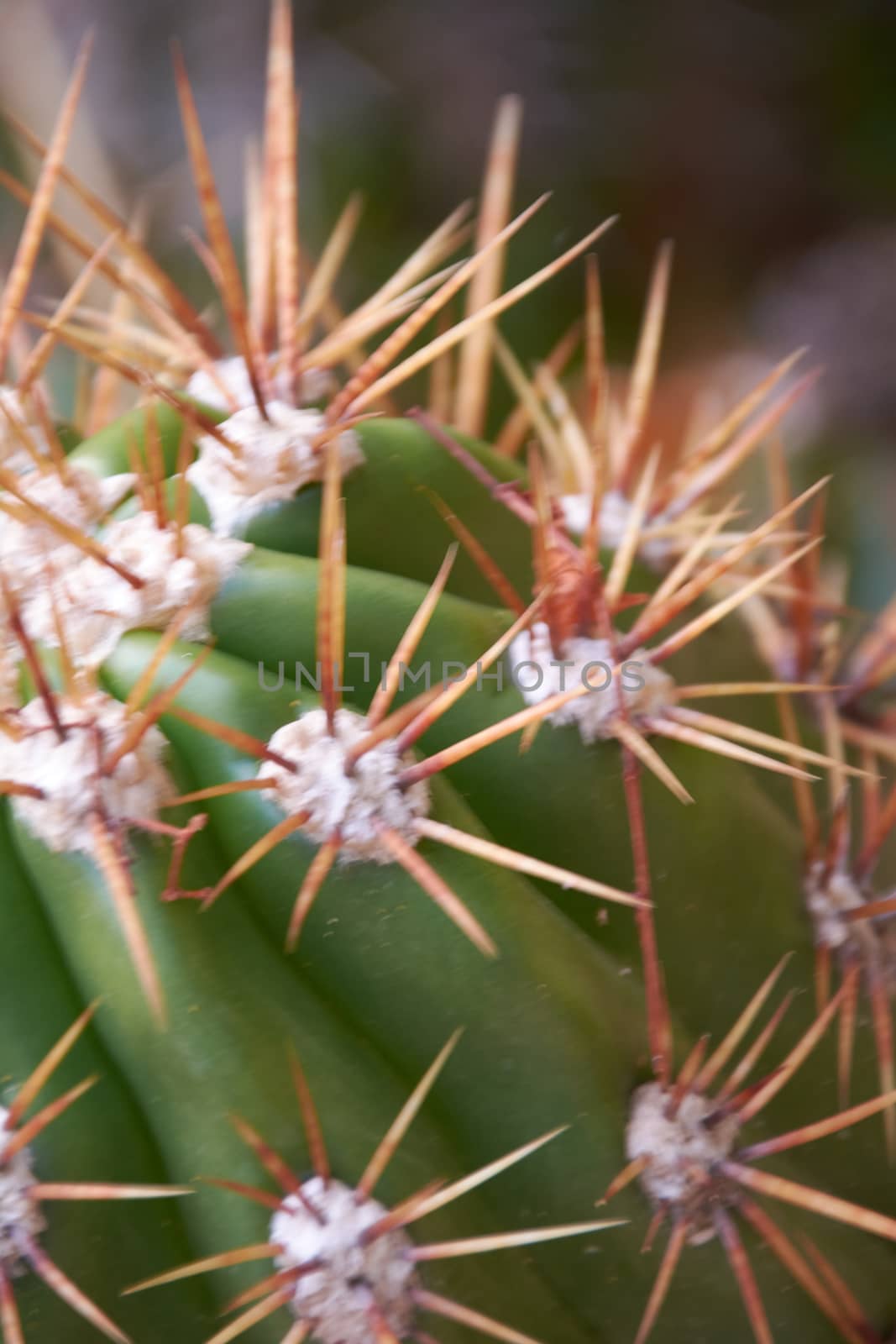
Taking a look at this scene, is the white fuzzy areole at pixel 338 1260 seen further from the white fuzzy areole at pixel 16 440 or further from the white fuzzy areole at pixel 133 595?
the white fuzzy areole at pixel 16 440

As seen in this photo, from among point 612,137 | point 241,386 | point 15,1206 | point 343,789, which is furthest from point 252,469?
point 612,137

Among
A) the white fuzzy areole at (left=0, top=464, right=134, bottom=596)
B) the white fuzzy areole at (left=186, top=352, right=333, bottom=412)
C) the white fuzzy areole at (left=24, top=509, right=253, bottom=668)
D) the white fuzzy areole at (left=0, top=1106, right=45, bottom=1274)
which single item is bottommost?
the white fuzzy areole at (left=0, top=1106, right=45, bottom=1274)

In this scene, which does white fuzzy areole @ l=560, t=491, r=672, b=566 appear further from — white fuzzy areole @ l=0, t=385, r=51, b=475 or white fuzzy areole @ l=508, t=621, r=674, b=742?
white fuzzy areole @ l=0, t=385, r=51, b=475

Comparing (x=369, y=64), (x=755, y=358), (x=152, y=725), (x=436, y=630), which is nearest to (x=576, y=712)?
(x=436, y=630)

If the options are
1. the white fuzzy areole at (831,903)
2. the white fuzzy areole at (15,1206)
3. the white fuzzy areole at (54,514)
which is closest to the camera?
the white fuzzy areole at (15,1206)

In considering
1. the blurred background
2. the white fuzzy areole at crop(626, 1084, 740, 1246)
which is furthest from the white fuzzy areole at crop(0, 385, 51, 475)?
the blurred background

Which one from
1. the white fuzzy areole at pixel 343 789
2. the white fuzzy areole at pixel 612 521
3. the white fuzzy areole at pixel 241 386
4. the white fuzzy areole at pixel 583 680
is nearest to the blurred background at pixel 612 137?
the white fuzzy areole at pixel 612 521
